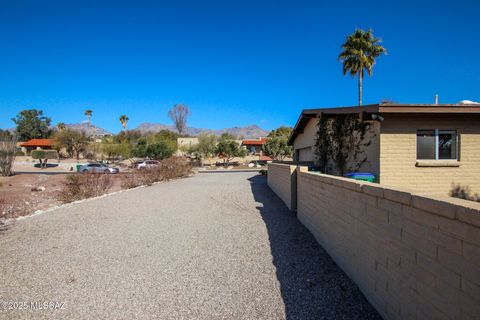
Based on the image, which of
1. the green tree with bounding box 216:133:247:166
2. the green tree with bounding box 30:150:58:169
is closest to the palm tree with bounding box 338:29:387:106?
the green tree with bounding box 216:133:247:166

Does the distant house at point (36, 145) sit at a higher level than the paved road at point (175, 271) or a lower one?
higher

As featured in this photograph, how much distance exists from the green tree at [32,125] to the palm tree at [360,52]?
92.6 metres

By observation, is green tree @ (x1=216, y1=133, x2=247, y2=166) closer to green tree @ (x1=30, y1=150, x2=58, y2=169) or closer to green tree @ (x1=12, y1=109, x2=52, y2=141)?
green tree @ (x1=30, y1=150, x2=58, y2=169)

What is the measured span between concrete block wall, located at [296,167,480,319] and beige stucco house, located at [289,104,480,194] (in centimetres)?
543

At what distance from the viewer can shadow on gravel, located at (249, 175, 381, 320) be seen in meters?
3.70

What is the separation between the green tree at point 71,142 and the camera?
6675cm

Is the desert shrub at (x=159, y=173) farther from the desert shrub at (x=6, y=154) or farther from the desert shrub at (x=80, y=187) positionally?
the desert shrub at (x=6, y=154)

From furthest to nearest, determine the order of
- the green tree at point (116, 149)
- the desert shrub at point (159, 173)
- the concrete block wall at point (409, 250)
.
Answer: the green tree at point (116, 149), the desert shrub at point (159, 173), the concrete block wall at point (409, 250)

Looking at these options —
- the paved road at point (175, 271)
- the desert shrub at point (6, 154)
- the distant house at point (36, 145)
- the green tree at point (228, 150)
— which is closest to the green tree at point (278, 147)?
the green tree at point (228, 150)

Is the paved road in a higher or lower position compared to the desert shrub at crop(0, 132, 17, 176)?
lower

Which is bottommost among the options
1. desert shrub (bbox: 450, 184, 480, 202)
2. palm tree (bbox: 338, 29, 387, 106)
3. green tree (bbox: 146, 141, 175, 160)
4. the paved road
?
the paved road

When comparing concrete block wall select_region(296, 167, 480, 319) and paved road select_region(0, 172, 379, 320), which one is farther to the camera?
paved road select_region(0, 172, 379, 320)

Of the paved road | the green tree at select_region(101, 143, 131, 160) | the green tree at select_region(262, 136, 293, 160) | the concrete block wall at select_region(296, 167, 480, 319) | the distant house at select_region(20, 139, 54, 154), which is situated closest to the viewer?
the concrete block wall at select_region(296, 167, 480, 319)

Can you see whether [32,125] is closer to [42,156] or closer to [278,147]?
[42,156]
